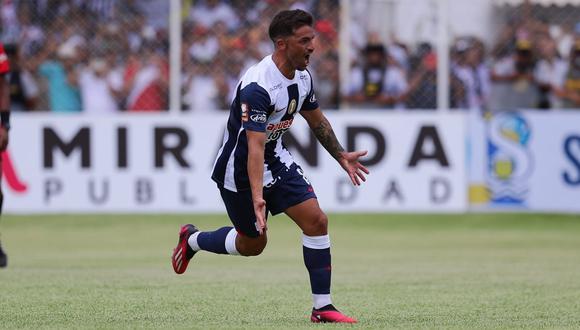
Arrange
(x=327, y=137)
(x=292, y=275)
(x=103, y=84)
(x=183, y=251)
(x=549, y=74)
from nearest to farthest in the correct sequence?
(x=327, y=137) < (x=183, y=251) < (x=292, y=275) < (x=549, y=74) < (x=103, y=84)

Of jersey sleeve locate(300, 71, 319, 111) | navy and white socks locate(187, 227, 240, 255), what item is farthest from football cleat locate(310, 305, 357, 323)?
jersey sleeve locate(300, 71, 319, 111)

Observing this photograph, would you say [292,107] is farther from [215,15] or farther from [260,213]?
[215,15]

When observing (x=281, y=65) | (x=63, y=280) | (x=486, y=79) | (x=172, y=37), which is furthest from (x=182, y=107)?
(x=281, y=65)

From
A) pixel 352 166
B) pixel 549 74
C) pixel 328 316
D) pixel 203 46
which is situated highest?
pixel 203 46

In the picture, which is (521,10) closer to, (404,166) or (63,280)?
(404,166)

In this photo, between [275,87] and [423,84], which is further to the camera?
[423,84]

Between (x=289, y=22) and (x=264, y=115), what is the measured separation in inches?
24.6

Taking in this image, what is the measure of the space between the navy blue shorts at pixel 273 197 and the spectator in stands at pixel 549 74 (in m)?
11.5

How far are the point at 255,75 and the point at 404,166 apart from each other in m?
11.0

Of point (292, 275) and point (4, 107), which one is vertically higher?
point (4, 107)

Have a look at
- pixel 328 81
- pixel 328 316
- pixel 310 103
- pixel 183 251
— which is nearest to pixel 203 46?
pixel 328 81

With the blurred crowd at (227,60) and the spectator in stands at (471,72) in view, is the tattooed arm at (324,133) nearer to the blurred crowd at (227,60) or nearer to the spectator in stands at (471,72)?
the blurred crowd at (227,60)

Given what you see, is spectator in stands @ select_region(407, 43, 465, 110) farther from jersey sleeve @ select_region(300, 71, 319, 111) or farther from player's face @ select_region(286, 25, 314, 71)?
player's face @ select_region(286, 25, 314, 71)

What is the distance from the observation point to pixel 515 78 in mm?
19641
